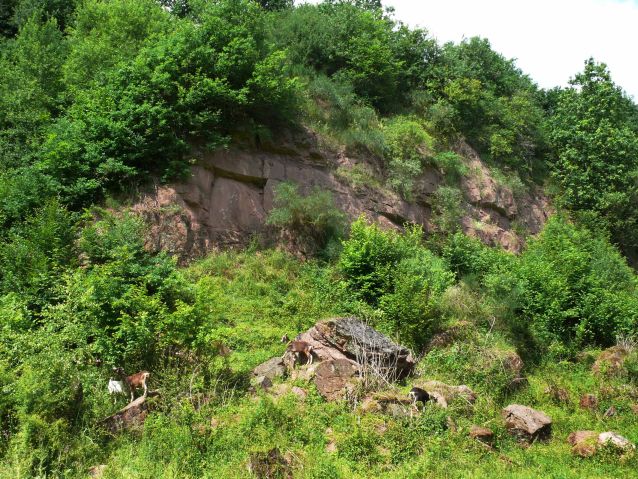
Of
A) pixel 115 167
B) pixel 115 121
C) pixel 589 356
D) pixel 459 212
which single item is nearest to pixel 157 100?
pixel 115 121

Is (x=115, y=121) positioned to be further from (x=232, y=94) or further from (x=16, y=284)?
(x=16, y=284)

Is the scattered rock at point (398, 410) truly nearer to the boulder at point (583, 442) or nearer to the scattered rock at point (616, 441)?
the boulder at point (583, 442)

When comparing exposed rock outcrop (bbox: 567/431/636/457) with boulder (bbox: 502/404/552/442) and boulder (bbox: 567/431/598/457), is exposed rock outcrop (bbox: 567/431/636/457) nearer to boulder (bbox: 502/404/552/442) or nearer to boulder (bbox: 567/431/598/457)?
boulder (bbox: 567/431/598/457)

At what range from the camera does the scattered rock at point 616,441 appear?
904 cm

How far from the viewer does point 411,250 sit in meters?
14.9

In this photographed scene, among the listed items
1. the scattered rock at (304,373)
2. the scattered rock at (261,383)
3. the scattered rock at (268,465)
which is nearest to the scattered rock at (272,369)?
the scattered rock at (304,373)

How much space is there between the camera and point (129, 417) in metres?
7.99

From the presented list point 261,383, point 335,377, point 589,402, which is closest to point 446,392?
point 335,377

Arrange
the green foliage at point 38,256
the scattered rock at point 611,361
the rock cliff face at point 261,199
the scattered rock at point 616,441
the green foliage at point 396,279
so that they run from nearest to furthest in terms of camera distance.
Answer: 1. the scattered rock at point 616,441
2. the green foliage at point 38,256
3. the green foliage at point 396,279
4. the scattered rock at point 611,361
5. the rock cliff face at point 261,199

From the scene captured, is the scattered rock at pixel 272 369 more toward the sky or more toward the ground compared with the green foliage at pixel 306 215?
more toward the ground

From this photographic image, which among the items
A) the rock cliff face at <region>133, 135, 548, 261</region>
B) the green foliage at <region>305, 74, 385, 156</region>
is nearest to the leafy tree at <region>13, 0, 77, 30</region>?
the green foliage at <region>305, 74, 385, 156</region>

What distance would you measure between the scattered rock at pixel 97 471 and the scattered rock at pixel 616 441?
25.2 ft

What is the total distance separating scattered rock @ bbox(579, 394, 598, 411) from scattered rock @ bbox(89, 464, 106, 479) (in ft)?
30.4

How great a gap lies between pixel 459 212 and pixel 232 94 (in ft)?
30.0
